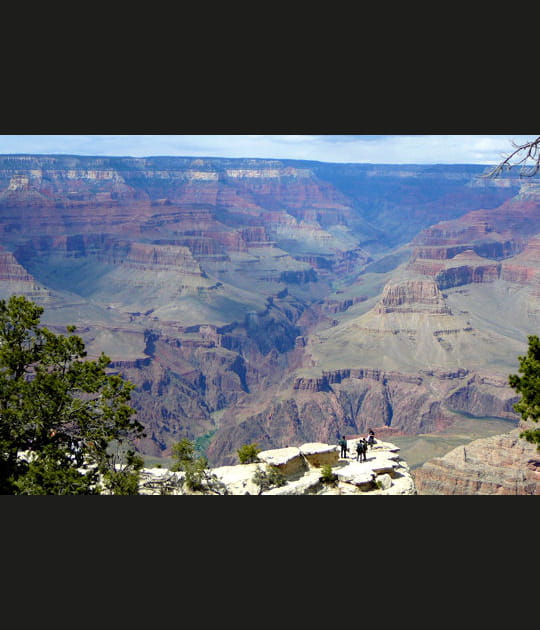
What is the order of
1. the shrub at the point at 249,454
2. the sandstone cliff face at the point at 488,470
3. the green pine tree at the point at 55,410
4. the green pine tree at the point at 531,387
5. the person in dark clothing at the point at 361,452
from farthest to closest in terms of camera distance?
the sandstone cliff face at the point at 488,470, the person in dark clothing at the point at 361,452, the shrub at the point at 249,454, the green pine tree at the point at 55,410, the green pine tree at the point at 531,387

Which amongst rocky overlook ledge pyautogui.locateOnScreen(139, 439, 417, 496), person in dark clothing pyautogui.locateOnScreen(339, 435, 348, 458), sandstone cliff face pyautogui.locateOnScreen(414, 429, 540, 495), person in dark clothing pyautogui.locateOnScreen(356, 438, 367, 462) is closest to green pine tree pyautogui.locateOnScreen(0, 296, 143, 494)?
rocky overlook ledge pyautogui.locateOnScreen(139, 439, 417, 496)

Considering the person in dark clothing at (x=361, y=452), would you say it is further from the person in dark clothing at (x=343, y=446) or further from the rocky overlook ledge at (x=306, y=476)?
the person in dark clothing at (x=343, y=446)

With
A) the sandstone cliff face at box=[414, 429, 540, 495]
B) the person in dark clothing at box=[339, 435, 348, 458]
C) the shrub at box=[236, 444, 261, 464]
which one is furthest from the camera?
the sandstone cliff face at box=[414, 429, 540, 495]

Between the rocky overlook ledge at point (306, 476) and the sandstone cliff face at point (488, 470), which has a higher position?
the rocky overlook ledge at point (306, 476)

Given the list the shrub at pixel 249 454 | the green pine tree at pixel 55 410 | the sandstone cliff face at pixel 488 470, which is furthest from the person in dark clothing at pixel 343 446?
the sandstone cliff face at pixel 488 470

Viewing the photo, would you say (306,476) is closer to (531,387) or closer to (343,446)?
(343,446)

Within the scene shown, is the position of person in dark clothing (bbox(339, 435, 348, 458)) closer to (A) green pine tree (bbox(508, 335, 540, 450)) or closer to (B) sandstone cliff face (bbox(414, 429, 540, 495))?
(A) green pine tree (bbox(508, 335, 540, 450))

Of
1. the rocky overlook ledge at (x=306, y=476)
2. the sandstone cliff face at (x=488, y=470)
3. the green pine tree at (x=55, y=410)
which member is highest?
the green pine tree at (x=55, y=410)

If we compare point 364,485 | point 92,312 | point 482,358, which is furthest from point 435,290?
point 364,485
